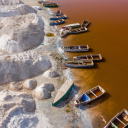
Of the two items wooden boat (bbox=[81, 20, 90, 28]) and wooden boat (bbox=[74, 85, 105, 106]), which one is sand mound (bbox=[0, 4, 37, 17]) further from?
wooden boat (bbox=[74, 85, 105, 106])

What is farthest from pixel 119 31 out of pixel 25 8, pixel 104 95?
pixel 25 8

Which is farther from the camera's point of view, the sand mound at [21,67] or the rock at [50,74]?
the rock at [50,74]

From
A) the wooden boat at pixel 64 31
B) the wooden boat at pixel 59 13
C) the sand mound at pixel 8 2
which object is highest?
the sand mound at pixel 8 2

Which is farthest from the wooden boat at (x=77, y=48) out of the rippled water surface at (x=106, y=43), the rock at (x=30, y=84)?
the rock at (x=30, y=84)

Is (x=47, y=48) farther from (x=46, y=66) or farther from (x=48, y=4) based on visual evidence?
(x=48, y=4)

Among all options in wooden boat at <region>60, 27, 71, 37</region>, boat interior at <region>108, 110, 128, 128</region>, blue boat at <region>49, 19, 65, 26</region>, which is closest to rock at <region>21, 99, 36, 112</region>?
boat interior at <region>108, 110, 128, 128</region>

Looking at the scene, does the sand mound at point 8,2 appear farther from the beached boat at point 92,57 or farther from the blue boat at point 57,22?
the beached boat at point 92,57

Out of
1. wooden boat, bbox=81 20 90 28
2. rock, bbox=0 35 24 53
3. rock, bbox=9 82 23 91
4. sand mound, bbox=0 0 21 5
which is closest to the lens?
rock, bbox=9 82 23 91
